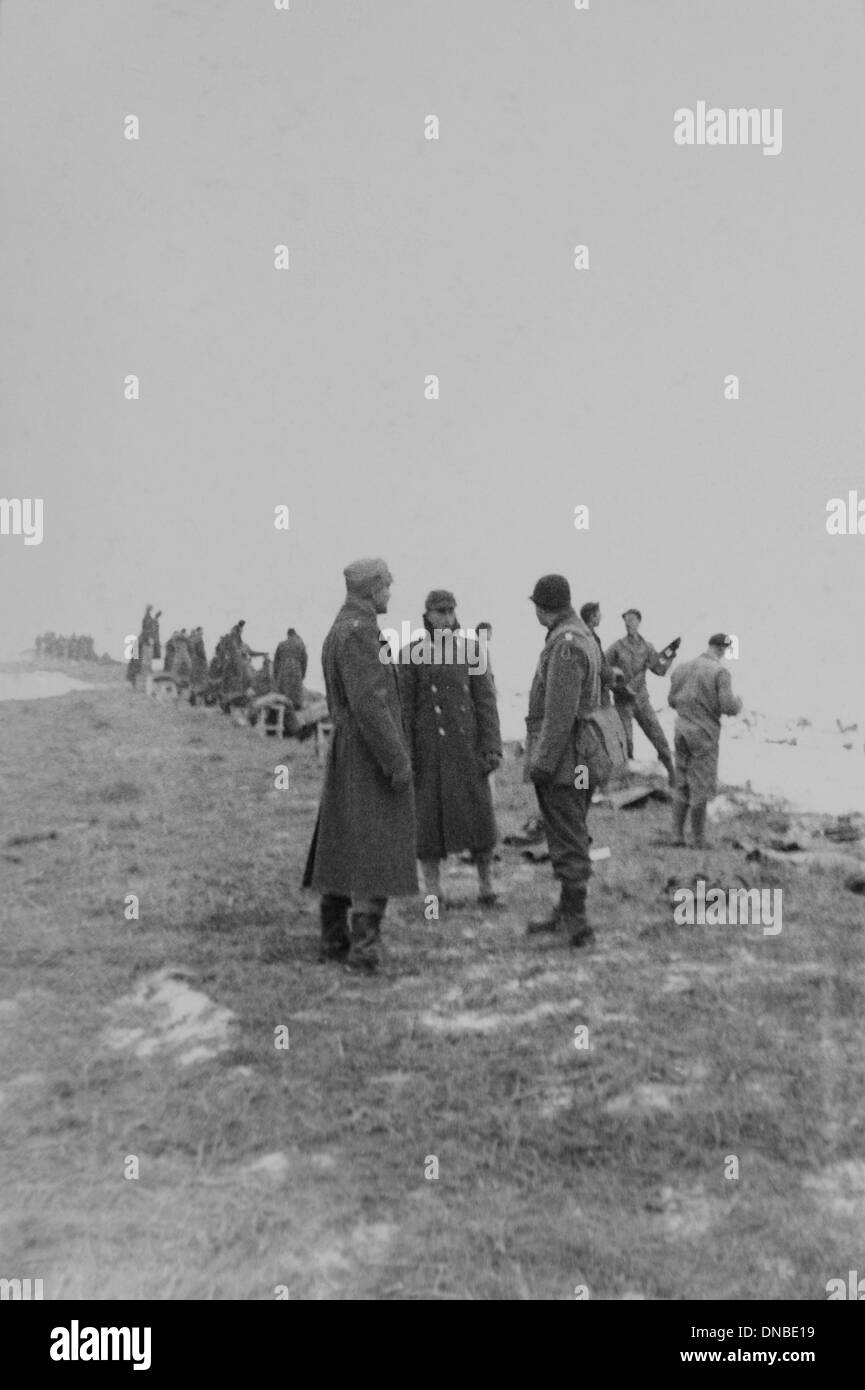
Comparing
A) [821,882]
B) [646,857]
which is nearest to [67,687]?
[646,857]

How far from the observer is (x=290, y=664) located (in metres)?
19.2

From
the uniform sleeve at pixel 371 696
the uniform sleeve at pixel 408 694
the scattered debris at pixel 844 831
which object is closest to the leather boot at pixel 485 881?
the uniform sleeve at pixel 408 694

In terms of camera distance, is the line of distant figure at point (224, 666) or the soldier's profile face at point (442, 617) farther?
the line of distant figure at point (224, 666)

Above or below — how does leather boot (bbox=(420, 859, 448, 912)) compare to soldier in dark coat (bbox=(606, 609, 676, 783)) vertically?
below

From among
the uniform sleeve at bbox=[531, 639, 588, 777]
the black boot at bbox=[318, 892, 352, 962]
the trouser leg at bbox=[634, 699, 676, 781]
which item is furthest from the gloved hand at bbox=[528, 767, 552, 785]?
the trouser leg at bbox=[634, 699, 676, 781]

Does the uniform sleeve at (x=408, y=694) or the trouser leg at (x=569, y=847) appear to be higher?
the uniform sleeve at (x=408, y=694)

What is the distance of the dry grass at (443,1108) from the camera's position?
3486 mm

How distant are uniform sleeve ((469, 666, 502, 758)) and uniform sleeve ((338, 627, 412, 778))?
1.69 metres

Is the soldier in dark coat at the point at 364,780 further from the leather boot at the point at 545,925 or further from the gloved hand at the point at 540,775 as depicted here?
the leather boot at the point at 545,925

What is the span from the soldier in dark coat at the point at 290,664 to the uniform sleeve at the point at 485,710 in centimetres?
1156

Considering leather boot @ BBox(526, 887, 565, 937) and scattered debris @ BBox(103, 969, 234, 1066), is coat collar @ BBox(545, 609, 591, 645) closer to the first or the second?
leather boot @ BBox(526, 887, 565, 937)

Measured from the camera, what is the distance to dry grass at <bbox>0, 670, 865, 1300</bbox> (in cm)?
349

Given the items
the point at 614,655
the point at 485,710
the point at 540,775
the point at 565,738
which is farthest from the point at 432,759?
the point at 614,655

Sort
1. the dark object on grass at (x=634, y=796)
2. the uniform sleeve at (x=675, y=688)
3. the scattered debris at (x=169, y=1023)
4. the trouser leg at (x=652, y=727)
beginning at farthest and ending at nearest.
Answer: the dark object on grass at (x=634, y=796) → the trouser leg at (x=652, y=727) → the uniform sleeve at (x=675, y=688) → the scattered debris at (x=169, y=1023)
